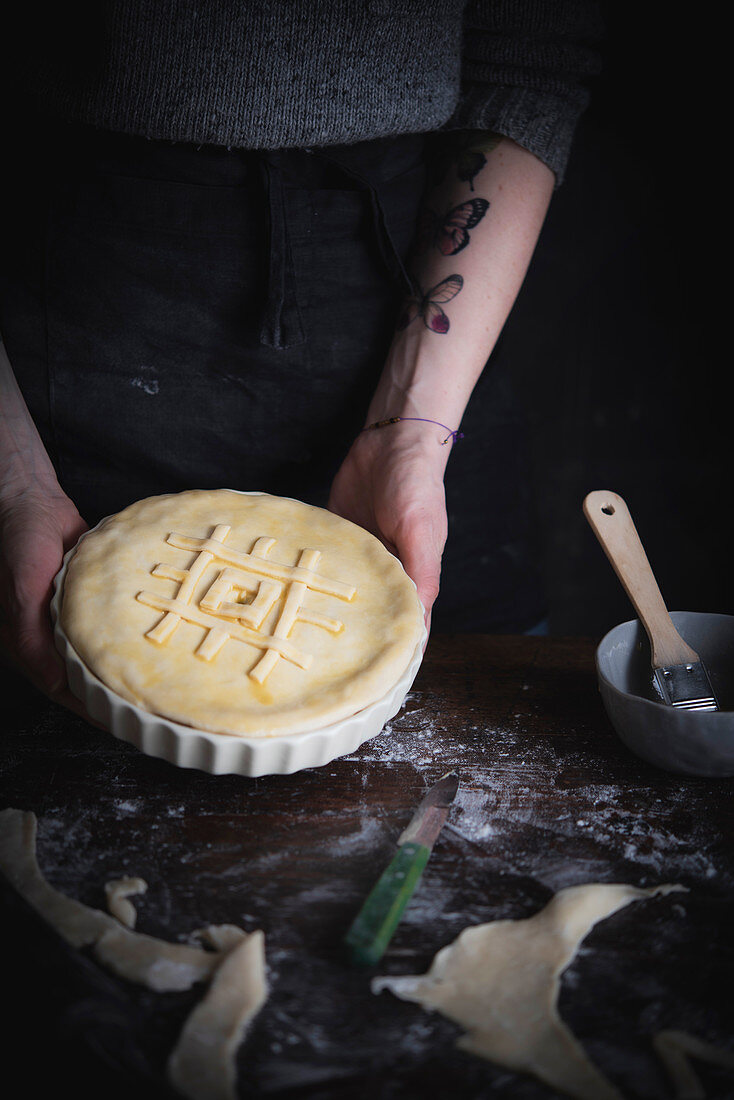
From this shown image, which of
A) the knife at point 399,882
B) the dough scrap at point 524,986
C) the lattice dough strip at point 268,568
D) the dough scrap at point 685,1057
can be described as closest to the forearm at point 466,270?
the lattice dough strip at point 268,568

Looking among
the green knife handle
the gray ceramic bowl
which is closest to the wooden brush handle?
the gray ceramic bowl

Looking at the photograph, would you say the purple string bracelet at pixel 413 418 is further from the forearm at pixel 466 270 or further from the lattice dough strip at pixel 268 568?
the lattice dough strip at pixel 268 568

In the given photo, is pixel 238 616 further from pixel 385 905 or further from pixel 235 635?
pixel 385 905

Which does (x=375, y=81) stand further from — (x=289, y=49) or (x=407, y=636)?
(x=407, y=636)

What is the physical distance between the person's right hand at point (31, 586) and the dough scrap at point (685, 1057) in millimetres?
681

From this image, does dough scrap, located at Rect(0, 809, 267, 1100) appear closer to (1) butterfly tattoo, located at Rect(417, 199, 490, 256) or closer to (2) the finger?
(2) the finger

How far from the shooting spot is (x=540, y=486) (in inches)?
85.9

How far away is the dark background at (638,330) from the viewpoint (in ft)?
5.62

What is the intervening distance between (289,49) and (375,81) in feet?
0.41

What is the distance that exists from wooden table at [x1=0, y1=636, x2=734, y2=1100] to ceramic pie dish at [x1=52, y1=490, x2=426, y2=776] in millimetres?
93

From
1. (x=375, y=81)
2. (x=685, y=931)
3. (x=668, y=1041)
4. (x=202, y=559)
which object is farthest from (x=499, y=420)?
(x=668, y=1041)

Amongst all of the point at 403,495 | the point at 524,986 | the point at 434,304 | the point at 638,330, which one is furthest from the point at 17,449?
the point at 638,330

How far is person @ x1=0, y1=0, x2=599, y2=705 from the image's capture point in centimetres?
100

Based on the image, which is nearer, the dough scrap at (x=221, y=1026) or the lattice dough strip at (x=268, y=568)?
the dough scrap at (x=221, y=1026)
